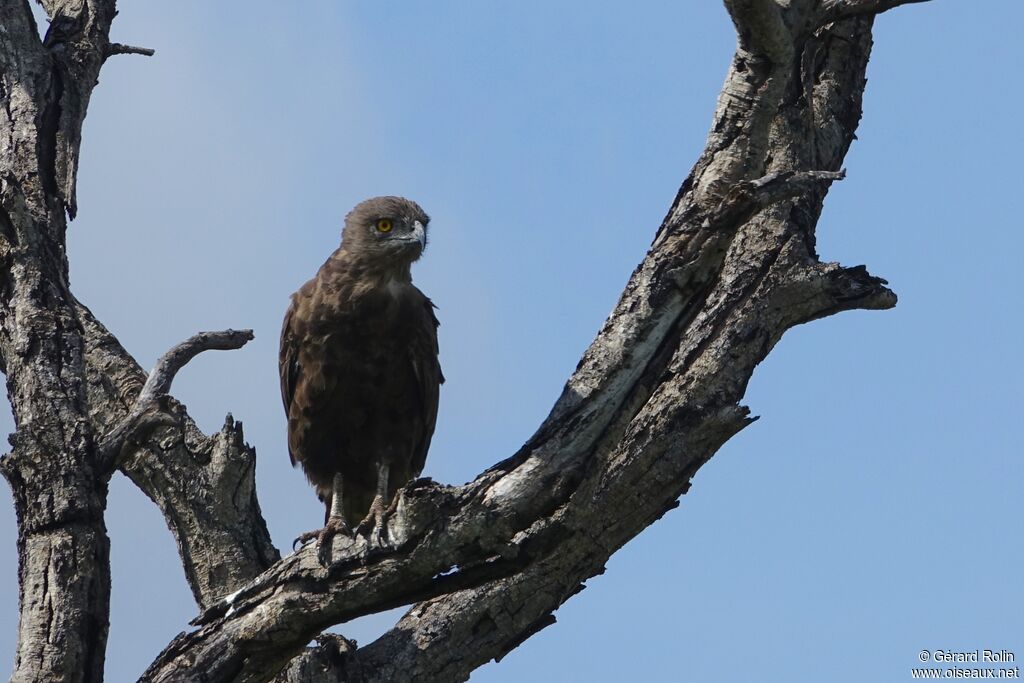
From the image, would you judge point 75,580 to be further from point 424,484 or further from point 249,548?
point 424,484

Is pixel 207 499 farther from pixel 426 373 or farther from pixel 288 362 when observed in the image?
pixel 426 373

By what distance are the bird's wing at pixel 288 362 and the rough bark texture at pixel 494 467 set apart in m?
1.25

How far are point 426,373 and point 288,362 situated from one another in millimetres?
758

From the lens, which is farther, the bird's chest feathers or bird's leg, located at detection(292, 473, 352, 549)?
the bird's chest feathers

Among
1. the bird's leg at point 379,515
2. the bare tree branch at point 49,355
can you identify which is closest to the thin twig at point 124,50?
the bare tree branch at point 49,355

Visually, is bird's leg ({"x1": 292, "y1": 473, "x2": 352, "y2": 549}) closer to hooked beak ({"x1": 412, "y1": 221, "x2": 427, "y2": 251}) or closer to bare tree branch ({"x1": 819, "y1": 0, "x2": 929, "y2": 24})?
hooked beak ({"x1": 412, "y1": 221, "x2": 427, "y2": 251})

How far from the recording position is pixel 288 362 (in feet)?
25.7

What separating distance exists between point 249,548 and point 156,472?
0.55m

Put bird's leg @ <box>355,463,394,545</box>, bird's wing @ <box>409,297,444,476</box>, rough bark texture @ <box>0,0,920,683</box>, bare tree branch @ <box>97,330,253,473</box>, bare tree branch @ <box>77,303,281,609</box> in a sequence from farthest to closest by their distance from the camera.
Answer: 1. bird's wing @ <box>409,297,444,476</box>
2. bare tree branch @ <box>77,303,281,609</box>
3. bare tree branch @ <box>97,330,253,473</box>
4. bird's leg @ <box>355,463,394,545</box>
5. rough bark texture @ <box>0,0,920,683</box>

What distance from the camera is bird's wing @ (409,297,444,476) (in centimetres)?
777

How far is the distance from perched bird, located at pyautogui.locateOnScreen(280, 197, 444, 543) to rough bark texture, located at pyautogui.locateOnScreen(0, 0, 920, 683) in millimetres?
1263

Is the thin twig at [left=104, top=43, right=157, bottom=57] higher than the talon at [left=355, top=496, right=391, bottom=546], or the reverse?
the thin twig at [left=104, top=43, right=157, bottom=57]

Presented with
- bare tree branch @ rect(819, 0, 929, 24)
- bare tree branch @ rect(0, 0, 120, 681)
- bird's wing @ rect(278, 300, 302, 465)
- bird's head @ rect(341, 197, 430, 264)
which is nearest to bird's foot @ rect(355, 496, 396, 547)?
bare tree branch @ rect(0, 0, 120, 681)

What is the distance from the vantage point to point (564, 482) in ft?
16.8
